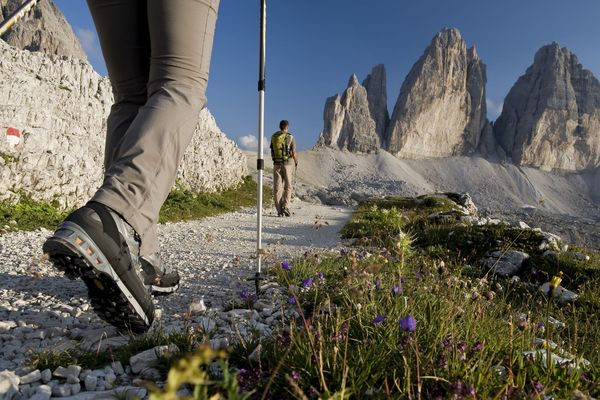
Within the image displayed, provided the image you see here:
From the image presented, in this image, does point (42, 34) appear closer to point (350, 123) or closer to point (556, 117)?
point (350, 123)

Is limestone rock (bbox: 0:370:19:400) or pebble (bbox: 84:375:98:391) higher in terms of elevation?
limestone rock (bbox: 0:370:19:400)

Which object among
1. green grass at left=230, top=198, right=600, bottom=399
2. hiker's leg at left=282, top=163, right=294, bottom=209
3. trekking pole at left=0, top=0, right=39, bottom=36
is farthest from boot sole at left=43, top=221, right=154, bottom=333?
hiker's leg at left=282, top=163, right=294, bottom=209

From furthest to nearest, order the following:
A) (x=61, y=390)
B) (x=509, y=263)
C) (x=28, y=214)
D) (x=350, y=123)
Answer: (x=350, y=123)
(x=28, y=214)
(x=509, y=263)
(x=61, y=390)

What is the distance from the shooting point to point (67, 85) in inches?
514

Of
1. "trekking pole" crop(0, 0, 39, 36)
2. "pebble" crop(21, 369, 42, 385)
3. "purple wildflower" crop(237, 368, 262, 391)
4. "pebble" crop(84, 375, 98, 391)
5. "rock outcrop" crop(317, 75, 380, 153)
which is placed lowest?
"pebble" crop(84, 375, 98, 391)

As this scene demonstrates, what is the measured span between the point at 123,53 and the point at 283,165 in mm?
12472

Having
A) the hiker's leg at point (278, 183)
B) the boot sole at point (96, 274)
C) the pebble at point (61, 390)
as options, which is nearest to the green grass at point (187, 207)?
the hiker's leg at point (278, 183)

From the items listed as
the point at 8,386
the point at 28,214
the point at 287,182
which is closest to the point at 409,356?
the point at 8,386

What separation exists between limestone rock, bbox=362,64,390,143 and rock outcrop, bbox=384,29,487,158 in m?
4.34

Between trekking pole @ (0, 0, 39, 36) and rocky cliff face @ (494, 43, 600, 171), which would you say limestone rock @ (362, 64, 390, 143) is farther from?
trekking pole @ (0, 0, 39, 36)

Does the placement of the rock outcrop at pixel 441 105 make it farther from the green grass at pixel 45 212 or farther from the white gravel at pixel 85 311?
the white gravel at pixel 85 311

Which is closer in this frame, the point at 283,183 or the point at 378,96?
the point at 283,183

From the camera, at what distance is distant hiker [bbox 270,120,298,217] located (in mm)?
14805

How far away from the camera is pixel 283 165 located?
14.9 m
